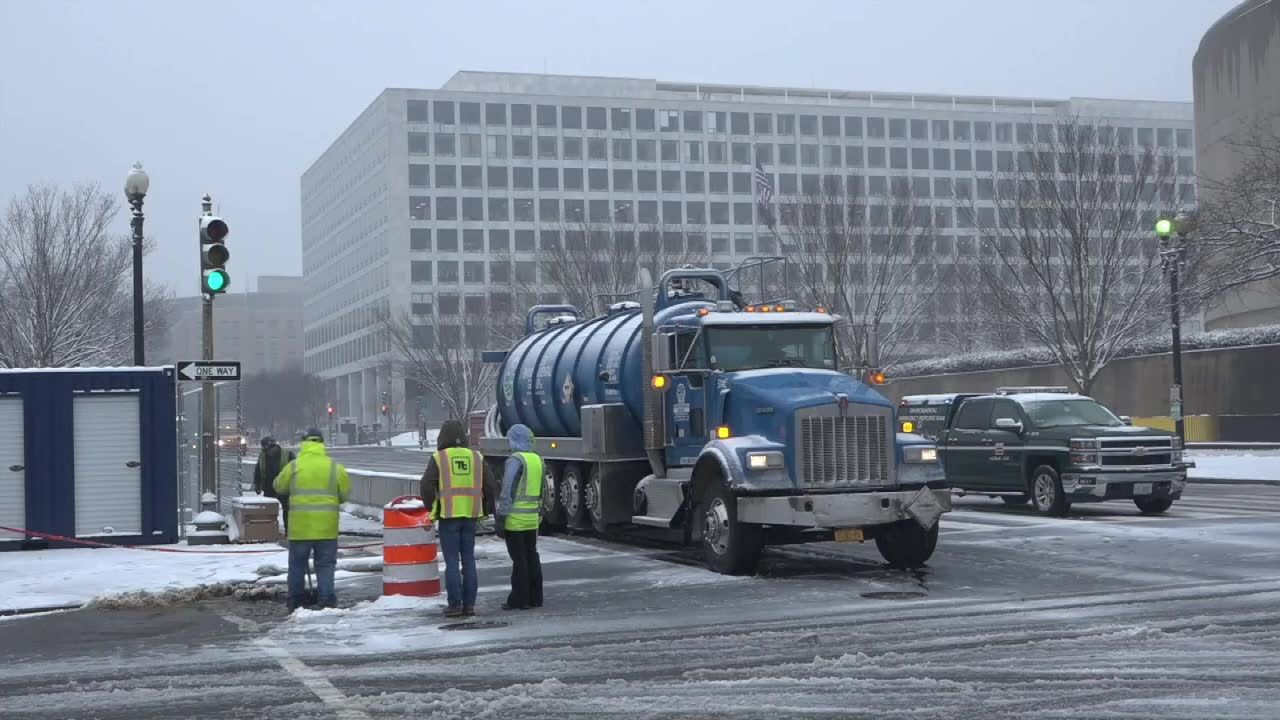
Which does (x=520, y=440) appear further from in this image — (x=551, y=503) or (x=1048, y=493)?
(x=1048, y=493)

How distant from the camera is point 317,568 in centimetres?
1395

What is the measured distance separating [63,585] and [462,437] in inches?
209

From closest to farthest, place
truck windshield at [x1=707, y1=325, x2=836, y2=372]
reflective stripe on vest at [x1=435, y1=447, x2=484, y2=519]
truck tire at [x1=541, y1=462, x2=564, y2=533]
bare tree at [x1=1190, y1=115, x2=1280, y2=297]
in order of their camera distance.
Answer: reflective stripe on vest at [x1=435, y1=447, x2=484, y2=519] → truck windshield at [x1=707, y1=325, x2=836, y2=372] → truck tire at [x1=541, y1=462, x2=564, y2=533] → bare tree at [x1=1190, y1=115, x2=1280, y2=297]

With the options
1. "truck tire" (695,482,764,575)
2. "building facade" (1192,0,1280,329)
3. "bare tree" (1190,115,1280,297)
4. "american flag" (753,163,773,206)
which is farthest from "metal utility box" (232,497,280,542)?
"building facade" (1192,0,1280,329)

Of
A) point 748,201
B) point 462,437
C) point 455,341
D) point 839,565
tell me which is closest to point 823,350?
point 839,565

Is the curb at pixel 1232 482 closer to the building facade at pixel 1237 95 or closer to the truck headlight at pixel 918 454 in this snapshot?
the truck headlight at pixel 918 454

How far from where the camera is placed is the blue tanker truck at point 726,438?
620 inches

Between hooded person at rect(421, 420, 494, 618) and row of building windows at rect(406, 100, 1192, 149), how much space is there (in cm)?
9631

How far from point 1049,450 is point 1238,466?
16.0 meters

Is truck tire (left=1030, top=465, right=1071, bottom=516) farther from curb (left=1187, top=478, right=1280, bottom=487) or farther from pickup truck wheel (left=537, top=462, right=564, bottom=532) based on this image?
curb (left=1187, top=478, right=1280, bottom=487)

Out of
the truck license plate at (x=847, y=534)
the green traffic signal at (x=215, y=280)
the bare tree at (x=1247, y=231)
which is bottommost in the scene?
the truck license plate at (x=847, y=534)

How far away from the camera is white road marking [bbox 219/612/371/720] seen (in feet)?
29.3

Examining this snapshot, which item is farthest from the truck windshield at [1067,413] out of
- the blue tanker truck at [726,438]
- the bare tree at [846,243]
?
the bare tree at [846,243]

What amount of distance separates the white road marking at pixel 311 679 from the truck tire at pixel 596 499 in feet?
24.1
